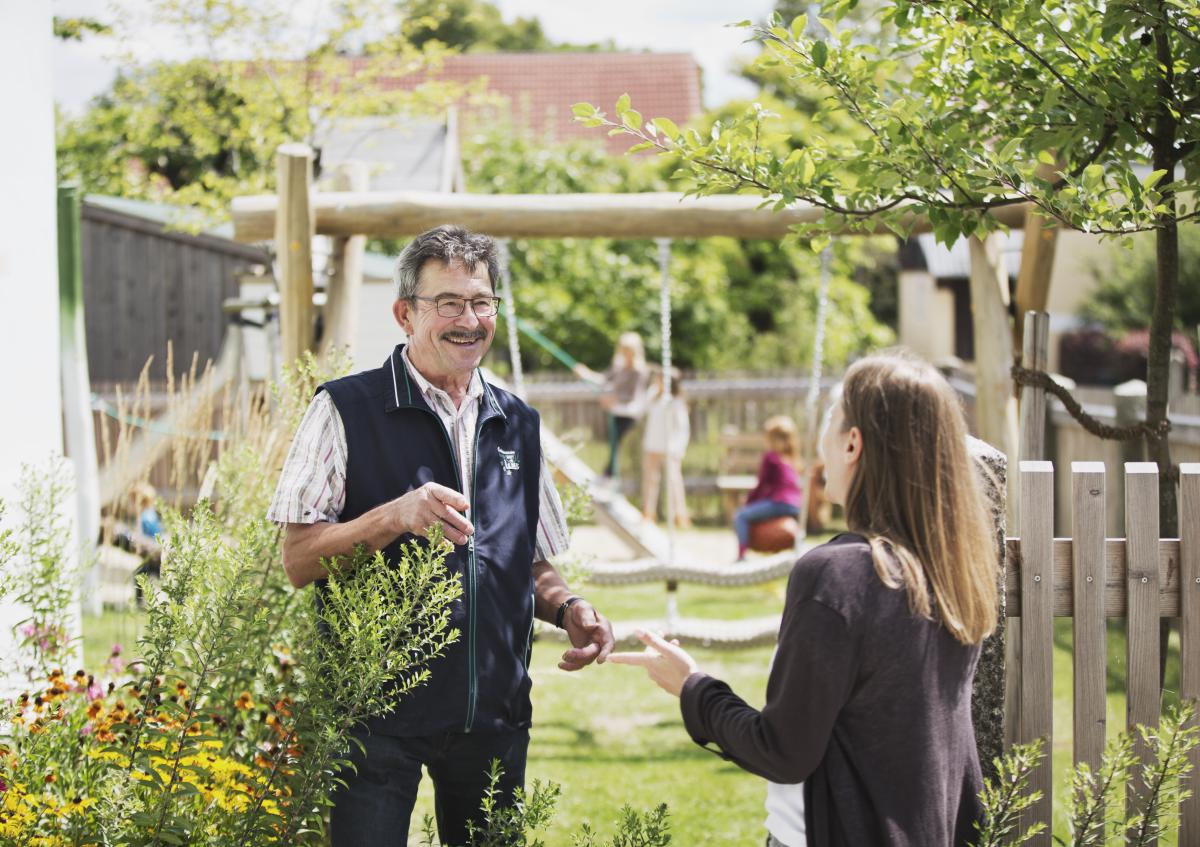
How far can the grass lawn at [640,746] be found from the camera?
4594mm

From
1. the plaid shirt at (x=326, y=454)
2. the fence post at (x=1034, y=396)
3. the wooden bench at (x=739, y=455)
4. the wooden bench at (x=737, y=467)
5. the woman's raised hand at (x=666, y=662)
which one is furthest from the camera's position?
the wooden bench at (x=739, y=455)

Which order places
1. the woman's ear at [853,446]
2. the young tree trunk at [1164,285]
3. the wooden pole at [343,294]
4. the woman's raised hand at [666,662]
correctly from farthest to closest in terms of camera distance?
the wooden pole at [343,294] < the young tree trunk at [1164,285] < the woman's raised hand at [666,662] < the woman's ear at [853,446]

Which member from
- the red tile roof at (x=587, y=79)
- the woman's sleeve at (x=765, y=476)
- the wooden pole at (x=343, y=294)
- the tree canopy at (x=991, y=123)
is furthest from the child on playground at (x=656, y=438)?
the red tile roof at (x=587, y=79)

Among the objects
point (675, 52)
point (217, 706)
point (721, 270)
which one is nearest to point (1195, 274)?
point (721, 270)

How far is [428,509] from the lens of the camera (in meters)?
2.31

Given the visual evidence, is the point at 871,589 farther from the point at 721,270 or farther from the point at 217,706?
the point at 721,270

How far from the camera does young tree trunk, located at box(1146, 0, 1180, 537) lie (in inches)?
120

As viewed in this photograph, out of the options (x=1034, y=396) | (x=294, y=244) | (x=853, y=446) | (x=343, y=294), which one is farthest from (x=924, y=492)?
(x=343, y=294)

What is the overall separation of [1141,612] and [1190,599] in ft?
0.39

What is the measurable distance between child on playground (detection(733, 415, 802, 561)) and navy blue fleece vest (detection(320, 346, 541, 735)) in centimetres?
676

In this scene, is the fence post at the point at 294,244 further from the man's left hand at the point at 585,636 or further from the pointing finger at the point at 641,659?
the pointing finger at the point at 641,659

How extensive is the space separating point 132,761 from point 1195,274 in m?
20.8

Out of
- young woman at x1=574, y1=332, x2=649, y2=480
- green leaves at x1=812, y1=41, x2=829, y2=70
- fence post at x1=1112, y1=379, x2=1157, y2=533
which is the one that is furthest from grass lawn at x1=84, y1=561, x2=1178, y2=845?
young woman at x1=574, y1=332, x2=649, y2=480

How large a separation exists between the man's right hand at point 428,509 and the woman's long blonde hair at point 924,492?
28.0 inches
